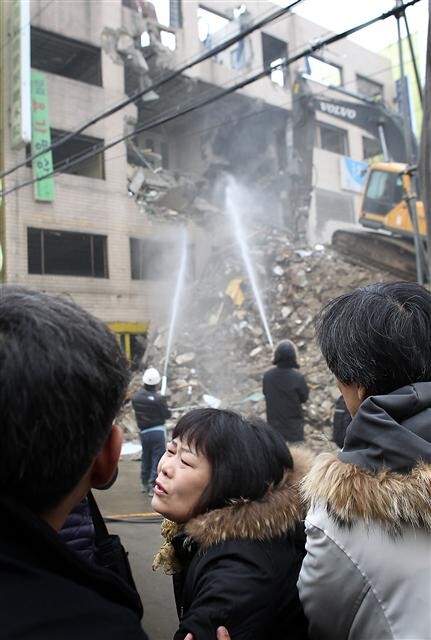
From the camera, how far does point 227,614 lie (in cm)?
128

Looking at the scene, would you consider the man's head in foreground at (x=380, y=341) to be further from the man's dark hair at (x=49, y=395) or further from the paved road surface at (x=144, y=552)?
the paved road surface at (x=144, y=552)

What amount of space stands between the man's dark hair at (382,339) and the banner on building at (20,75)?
14.2m

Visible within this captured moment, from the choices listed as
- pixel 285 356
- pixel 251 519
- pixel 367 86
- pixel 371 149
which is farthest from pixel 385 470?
pixel 367 86

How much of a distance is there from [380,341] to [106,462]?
0.74 metres

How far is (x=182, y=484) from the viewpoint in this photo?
5.24 feet

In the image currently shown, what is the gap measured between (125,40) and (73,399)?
19364 mm

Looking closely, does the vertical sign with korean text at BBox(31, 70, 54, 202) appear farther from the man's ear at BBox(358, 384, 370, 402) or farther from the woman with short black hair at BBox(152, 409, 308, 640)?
the man's ear at BBox(358, 384, 370, 402)

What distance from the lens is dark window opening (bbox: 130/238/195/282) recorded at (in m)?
17.6

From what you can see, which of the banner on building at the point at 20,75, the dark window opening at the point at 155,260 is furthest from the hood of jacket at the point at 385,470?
the dark window opening at the point at 155,260

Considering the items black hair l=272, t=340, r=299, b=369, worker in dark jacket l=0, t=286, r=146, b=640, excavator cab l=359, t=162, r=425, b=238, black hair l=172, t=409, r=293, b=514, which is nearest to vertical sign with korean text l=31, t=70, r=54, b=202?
excavator cab l=359, t=162, r=425, b=238

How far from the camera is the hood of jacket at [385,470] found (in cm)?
108

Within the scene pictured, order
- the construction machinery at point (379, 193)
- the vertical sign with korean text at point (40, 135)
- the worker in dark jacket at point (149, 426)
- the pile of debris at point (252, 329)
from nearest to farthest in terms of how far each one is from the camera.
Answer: the worker in dark jacket at point (149, 426), the pile of debris at point (252, 329), the construction machinery at point (379, 193), the vertical sign with korean text at point (40, 135)

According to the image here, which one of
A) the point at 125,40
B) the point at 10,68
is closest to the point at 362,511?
the point at 10,68

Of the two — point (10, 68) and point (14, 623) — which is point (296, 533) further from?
point (10, 68)
